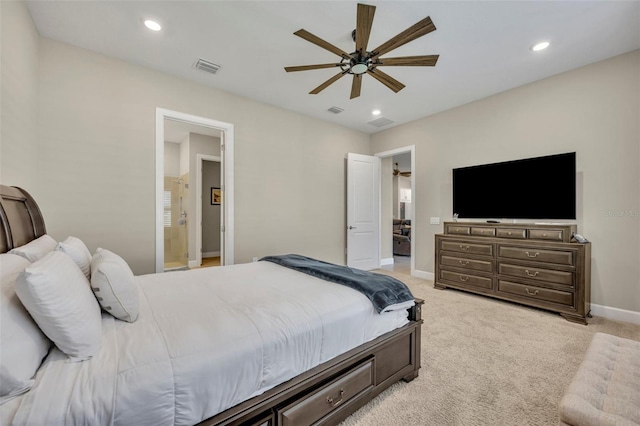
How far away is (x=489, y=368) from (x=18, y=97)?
425 cm

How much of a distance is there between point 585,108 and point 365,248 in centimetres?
371

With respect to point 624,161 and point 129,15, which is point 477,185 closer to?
point 624,161

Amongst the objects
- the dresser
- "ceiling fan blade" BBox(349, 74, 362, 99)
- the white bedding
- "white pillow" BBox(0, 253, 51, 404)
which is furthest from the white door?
"white pillow" BBox(0, 253, 51, 404)

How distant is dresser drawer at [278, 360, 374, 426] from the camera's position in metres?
1.23

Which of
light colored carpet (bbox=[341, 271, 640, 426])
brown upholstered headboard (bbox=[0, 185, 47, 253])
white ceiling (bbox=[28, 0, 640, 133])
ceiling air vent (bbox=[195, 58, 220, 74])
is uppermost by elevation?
white ceiling (bbox=[28, 0, 640, 133])

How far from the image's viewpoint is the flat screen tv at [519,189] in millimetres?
3188

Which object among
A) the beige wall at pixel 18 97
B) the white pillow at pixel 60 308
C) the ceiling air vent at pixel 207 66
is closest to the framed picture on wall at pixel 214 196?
the ceiling air vent at pixel 207 66

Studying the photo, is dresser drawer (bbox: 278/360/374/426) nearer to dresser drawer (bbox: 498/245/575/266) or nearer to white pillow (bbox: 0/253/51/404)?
white pillow (bbox: 0/253/51/404)

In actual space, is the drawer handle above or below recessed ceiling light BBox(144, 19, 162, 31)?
below

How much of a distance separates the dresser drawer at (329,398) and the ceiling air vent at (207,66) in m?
3.43

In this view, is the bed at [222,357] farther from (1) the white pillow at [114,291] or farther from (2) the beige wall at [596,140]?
(2) the beige wall at [596,140]

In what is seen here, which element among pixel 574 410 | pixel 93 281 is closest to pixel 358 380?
pixel 574 410

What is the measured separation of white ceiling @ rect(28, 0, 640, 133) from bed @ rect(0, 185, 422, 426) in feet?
5.90

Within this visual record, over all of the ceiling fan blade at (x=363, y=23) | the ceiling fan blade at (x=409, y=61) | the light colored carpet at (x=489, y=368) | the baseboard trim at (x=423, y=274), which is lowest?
the light colored carpet at (x=489, y=368)
